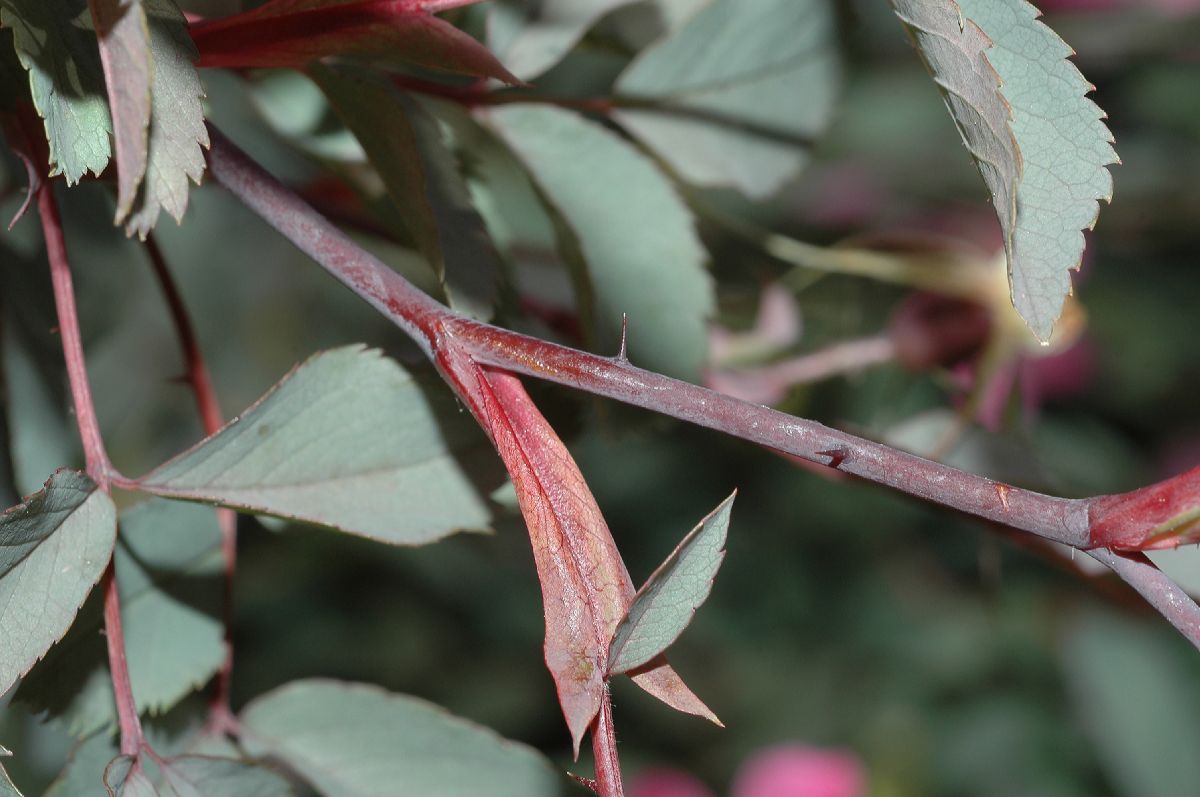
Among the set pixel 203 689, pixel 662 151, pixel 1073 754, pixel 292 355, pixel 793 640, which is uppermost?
pixel 662 151

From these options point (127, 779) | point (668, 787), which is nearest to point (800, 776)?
point (668, 787)

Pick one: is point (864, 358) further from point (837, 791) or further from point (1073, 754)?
point (1073, 754)

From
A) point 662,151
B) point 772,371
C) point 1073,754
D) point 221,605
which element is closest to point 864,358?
point 772,371

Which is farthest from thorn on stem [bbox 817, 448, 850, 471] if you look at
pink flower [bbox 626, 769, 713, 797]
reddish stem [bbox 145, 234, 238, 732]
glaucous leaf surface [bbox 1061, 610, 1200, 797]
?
glaucous leaf surface [bbox 1061, 610, 1200, 797]

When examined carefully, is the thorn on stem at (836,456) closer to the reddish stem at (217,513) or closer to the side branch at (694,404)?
the side branch at (694,404)

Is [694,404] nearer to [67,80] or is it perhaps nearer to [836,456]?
[836,456]
